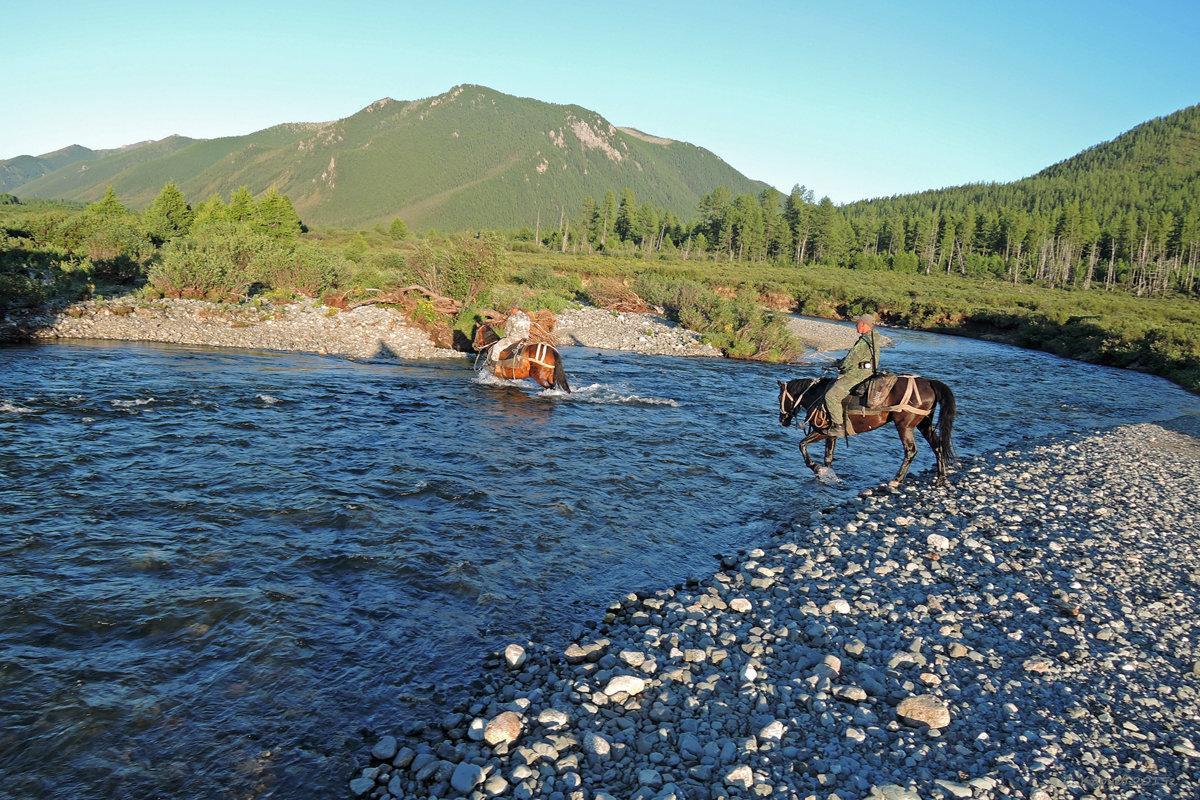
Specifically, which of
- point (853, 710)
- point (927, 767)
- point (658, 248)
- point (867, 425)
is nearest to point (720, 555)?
point (853, 710)

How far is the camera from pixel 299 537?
8.28m

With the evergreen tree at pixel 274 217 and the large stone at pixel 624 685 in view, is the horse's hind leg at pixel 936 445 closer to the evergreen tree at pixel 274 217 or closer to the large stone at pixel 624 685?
the large stone at pixel 624 685

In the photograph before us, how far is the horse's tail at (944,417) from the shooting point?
471 inches

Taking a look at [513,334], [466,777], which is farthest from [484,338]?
[466,777]

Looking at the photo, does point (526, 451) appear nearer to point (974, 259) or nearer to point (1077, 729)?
point (1077, 729)

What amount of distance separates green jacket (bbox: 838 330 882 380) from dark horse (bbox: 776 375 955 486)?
Answer: 468 mm

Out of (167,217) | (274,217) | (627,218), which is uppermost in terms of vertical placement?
(627,218)

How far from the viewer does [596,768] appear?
4625 mm

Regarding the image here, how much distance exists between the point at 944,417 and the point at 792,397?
2.78m

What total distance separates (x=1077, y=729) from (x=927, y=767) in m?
1.51

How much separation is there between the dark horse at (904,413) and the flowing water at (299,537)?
1134mm

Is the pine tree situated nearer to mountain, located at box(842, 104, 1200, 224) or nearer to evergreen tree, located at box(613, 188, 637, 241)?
evergreen tree, located at box(613, 188, 637, 241)

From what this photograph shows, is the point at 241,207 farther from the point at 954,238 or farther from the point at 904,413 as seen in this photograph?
the point at 954,238

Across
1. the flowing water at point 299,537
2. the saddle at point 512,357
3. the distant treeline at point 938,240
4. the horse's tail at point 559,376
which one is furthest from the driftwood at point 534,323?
the distant treeline at point 938,240
